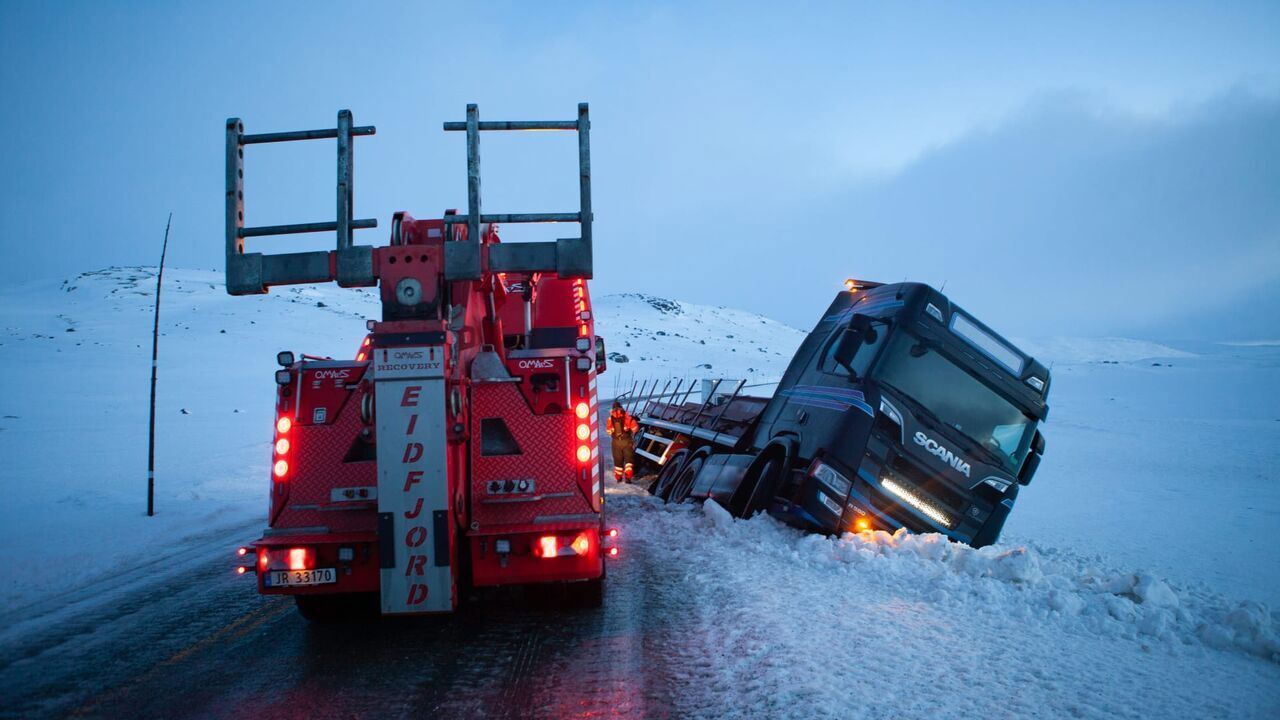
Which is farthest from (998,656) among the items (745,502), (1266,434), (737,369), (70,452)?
(737,369)

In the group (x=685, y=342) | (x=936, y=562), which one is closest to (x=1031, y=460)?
(x=936, y=562)

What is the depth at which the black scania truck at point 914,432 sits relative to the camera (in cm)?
808

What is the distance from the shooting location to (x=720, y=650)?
5.32 m

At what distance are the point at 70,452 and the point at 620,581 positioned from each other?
1809 centimetres

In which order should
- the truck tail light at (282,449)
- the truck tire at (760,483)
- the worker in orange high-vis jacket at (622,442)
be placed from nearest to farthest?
the truck tail light at (282,449) → the truck tire at (760,483) → the worker in orange high-vis jacket at (622,442)

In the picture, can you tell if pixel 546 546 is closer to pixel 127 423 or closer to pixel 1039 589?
pixel 1039 589

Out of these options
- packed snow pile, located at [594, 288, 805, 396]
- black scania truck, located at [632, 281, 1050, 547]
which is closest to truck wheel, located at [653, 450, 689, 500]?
black scania truck, located at [632, 281, 1050, 547]

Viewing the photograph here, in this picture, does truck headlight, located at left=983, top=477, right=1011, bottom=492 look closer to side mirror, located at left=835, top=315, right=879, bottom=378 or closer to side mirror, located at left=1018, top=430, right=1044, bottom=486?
side mirror, located at left=1018, top=430, right=1044, bottom=486

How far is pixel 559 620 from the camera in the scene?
626 cm

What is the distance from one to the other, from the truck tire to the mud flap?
15.5ft

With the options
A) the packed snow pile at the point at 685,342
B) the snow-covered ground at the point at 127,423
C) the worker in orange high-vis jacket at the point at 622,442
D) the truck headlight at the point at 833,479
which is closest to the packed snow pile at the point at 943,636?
the truck headlight at the point at 833,479

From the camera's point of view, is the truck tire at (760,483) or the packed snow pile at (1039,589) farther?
the truck tire at (760,483)

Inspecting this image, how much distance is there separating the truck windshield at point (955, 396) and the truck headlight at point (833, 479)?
3.82ft

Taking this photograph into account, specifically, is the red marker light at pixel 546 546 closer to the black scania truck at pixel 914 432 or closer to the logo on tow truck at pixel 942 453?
the black scania truck at pixel 914 432
